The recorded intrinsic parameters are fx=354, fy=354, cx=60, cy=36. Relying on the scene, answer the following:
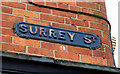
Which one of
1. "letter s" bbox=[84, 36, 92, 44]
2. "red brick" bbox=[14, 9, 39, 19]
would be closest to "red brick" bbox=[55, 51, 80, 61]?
"letter s" bbox=[84, 36, 92, 44]

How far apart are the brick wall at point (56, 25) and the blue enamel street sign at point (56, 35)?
0.05 m

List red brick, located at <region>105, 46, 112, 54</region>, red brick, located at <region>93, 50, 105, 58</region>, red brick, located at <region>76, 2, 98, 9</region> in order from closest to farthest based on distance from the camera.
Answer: red brick, located at <region>93, 50, 105, 58</region> → red brick, located at <region>105, 46, 112, 54</region> → red brick, located at <region>76, 2, 98, 9</region>

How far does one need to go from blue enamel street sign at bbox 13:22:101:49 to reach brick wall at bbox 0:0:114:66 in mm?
45

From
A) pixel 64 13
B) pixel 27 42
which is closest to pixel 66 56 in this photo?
pixel 27 42

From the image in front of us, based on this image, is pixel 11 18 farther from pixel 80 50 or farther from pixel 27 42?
pixel 80 50

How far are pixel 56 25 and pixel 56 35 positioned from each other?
0.13 meters

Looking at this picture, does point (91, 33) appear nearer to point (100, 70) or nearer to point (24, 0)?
point (100, 70)

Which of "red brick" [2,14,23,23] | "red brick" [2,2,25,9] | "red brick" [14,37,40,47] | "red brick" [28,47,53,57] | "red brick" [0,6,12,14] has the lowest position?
"red brick" [28,47,53,57]

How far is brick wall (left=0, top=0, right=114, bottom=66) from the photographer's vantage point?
355 cm

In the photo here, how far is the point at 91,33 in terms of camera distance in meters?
3.94

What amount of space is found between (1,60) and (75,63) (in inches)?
28.6

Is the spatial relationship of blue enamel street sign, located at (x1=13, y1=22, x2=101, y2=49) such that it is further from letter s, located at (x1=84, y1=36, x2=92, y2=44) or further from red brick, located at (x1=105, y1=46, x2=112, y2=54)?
red brick, located at (x1=105, y1=46, x2=112, y2=54)

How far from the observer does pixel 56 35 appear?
3.74 meters

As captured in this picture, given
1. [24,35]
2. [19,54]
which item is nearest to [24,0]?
[24,35]
